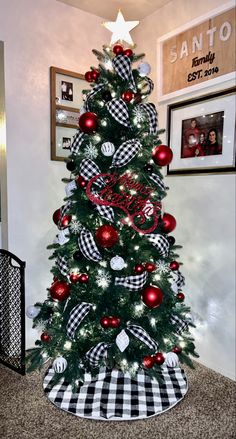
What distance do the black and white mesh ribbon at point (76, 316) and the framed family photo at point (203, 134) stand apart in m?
1.14

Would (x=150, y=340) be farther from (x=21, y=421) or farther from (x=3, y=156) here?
(x=3, y=156)

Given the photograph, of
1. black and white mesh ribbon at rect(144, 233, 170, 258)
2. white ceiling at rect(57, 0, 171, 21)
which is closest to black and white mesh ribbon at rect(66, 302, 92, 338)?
black and white mesh ribbon at rect(144, 233, 170, 258)

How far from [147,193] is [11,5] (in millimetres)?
1523

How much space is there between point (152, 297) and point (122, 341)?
0.26 m

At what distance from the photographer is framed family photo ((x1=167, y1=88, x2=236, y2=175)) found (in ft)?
6.48

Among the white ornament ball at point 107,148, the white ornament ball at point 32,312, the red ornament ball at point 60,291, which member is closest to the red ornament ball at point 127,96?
the white ornament ball at point 107,148

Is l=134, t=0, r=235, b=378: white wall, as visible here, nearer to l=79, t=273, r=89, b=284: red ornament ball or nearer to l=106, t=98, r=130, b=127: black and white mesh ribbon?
l=106, t=98, r=130, b=127: black and white mesh ribbon

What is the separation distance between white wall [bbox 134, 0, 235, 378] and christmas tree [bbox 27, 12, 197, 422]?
1.32 feet

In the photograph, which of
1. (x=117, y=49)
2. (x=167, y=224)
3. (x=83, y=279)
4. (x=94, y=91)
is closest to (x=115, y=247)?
(x=83, y=279)

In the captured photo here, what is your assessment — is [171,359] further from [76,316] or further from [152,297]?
[76,316]

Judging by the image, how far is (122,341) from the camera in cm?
162

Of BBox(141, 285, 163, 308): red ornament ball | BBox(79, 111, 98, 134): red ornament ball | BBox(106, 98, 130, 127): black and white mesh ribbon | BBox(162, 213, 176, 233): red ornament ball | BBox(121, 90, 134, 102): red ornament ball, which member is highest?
BBox(121, 90, 134, 102): red ornament ball

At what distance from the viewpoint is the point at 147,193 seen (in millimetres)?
1768

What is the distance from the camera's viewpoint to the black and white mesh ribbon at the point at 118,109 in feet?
5.41
